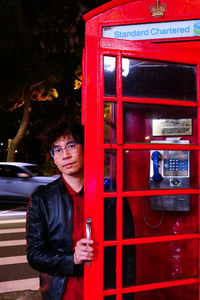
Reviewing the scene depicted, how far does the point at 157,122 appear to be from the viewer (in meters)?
2.79

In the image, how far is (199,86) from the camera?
7.51 feet

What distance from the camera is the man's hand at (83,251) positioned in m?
1.86

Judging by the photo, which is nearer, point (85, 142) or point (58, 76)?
point (85, 142)

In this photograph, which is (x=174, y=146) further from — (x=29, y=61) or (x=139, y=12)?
(x=29, y=61)

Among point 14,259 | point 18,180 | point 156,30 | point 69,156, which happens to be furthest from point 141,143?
point 18,180

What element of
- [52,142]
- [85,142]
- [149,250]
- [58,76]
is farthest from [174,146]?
[58,76]

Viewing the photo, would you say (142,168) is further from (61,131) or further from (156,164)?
(61,131)

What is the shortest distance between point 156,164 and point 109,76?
2.78 ft

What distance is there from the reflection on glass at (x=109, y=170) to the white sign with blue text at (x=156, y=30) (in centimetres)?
100

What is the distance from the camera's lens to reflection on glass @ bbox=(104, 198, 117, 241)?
2.07 metres

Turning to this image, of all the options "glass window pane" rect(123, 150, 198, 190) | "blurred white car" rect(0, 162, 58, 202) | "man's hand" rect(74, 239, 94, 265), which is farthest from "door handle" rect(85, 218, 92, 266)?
"blurred white car" rect(0, 162, 58, 202)

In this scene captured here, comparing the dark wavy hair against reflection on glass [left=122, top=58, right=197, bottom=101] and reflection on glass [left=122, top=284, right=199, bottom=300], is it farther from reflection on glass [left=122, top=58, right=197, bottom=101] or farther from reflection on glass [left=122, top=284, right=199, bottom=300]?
reflection on glass [left=122, top=284, right=199, bottom=300]

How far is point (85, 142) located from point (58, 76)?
1508 centimetres

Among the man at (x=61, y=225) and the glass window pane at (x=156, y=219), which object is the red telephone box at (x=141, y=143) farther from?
the man at (x=61, y=225)
